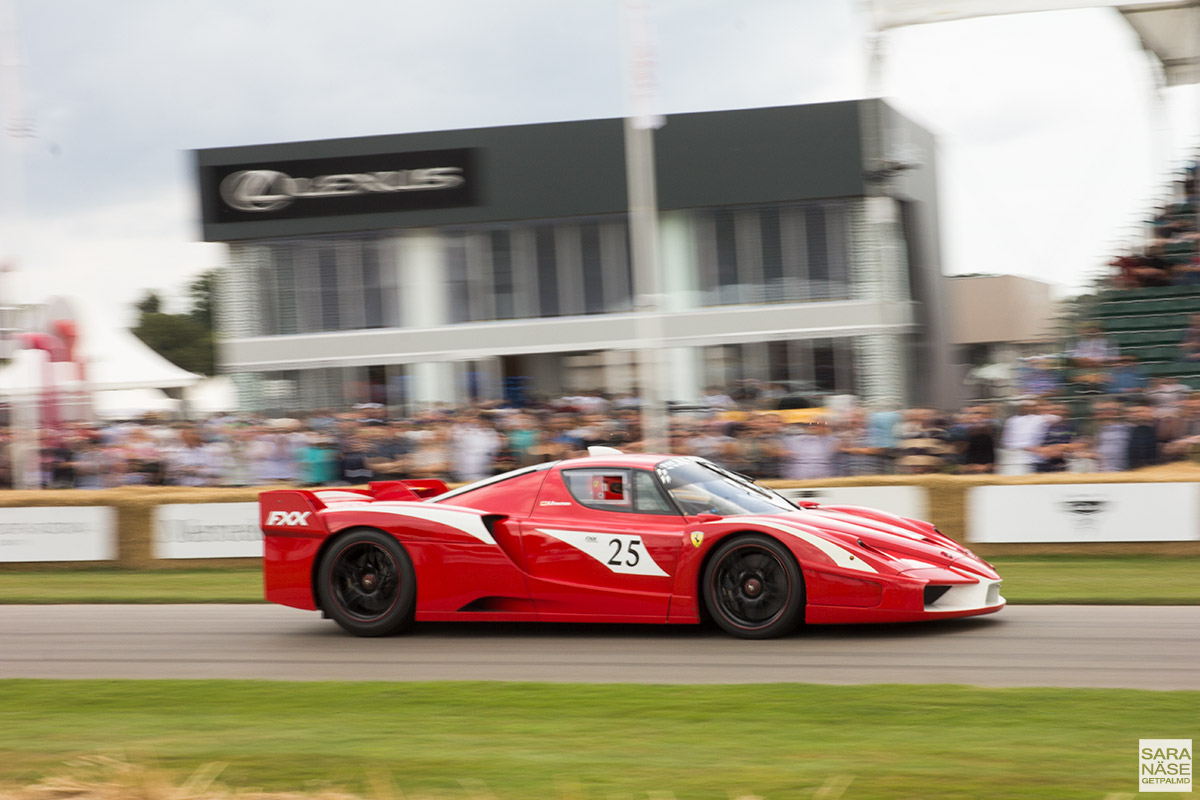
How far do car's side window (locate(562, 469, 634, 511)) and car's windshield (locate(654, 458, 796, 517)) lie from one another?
9.2 inches

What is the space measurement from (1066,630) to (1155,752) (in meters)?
3.41

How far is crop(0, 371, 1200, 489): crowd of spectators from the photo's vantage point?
44.1 feet

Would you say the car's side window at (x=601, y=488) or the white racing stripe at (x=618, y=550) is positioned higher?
the car's side window at (x=601, y=488)

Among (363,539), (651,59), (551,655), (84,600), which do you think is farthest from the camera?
(651,59)

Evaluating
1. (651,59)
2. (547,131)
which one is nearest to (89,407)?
(547,131)

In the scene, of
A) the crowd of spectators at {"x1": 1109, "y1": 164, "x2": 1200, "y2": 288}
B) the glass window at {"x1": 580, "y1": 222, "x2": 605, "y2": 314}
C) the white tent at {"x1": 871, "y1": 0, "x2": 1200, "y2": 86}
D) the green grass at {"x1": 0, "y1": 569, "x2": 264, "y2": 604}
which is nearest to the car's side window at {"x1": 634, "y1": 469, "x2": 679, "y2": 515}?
the green grass at {"x1": 0, "y1": 569, "x2": 264, "y2": 604}

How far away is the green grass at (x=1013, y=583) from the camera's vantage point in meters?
9.73

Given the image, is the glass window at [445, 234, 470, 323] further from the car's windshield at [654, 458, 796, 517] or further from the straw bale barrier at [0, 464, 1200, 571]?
the car's windshield at [654, 458, 796, 517]

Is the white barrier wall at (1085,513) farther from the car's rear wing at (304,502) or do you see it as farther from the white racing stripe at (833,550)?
the car's rear wing at (304,502)

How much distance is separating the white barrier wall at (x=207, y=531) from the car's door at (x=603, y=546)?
240 inches

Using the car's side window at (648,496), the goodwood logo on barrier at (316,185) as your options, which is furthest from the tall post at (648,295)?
the goodwood logo on barrier at (316,185)

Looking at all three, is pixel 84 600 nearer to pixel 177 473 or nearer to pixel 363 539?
pixel 363 539

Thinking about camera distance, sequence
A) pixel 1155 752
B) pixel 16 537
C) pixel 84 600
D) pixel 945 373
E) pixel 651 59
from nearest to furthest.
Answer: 1. pixel 1155 752
2. pixel 84 600
3. pixel 16 537
4. pixel 651 59
5. pixel 945 373

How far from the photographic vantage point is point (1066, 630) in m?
8.09
